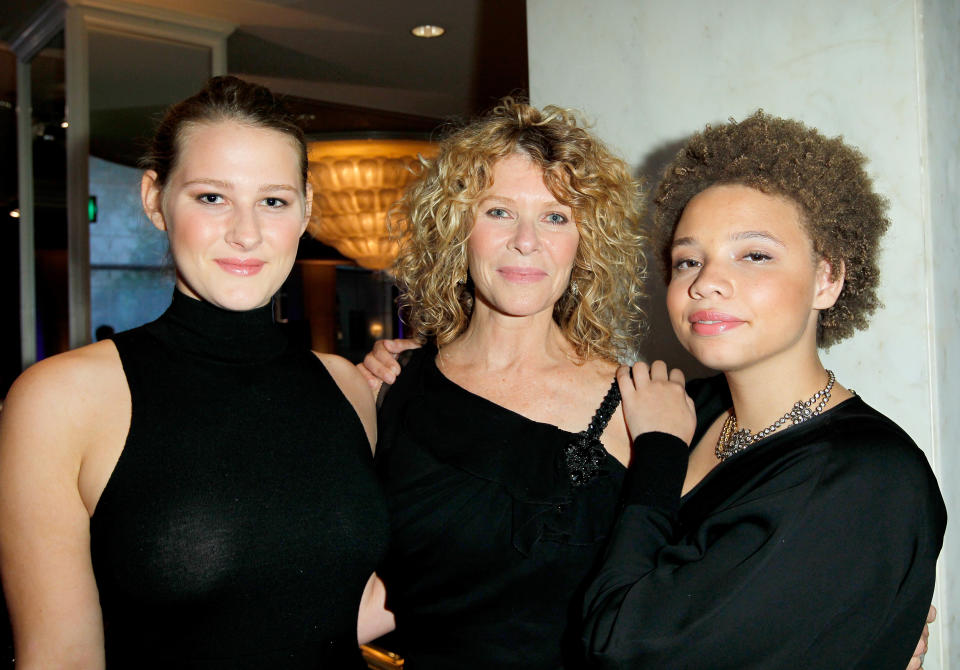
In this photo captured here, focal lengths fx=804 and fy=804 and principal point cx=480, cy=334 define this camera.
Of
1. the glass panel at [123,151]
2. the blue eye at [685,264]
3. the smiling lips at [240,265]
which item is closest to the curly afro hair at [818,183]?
the blue eye at [685,264]

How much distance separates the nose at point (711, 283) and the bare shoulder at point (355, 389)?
0.81 metres

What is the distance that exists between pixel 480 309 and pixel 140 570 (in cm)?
105

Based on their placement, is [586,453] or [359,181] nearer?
[586,453]

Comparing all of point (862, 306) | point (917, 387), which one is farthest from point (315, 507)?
point (917, 387)

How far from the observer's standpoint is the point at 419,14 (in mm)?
4758

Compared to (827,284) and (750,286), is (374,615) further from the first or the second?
(827,284)

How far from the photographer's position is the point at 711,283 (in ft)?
5.05

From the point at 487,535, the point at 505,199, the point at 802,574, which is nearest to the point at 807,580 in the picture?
the point at 802,574

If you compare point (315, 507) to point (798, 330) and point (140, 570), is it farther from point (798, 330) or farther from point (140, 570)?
point (798, 330)

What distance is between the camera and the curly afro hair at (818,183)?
157cm

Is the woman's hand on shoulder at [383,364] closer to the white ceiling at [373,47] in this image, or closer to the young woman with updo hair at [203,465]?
the young woman with updo hair at [203,465]

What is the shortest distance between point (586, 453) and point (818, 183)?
74cm

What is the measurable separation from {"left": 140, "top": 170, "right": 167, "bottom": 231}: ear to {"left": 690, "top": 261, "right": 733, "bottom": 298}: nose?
3.59 ft

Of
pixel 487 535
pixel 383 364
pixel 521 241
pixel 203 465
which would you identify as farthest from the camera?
pixel 383 364
